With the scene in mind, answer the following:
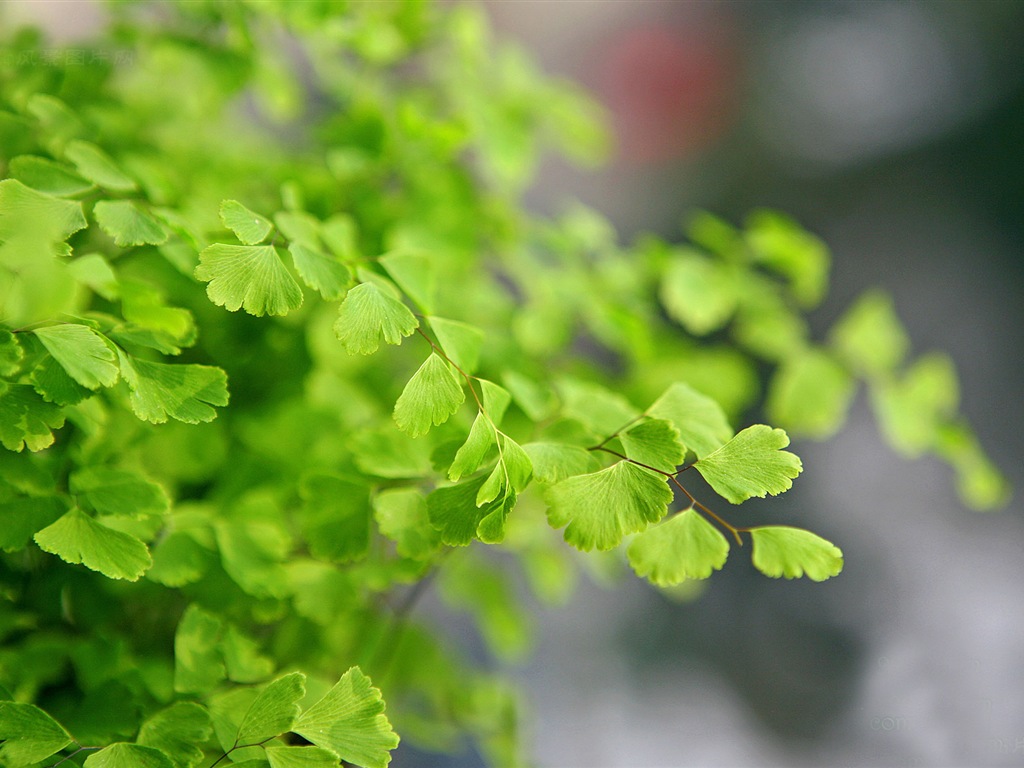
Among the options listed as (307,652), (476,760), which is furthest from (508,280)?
(307,652)

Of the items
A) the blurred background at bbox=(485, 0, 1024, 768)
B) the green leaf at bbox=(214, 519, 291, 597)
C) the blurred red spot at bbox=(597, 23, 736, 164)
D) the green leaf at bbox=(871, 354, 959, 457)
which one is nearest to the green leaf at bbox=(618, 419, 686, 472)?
the green leaf at bbox=(214, 519, 291, 597)

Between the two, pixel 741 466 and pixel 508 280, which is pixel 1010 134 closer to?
pixel 508 280

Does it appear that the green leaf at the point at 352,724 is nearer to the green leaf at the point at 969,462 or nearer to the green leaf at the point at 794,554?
the green leaf at the point at 794,554

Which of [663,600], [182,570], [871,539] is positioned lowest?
[663,600]

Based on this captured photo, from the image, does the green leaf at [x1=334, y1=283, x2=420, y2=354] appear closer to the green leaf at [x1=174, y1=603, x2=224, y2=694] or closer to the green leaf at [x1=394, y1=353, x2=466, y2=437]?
the green leaf at [x1=394, y1=353, x2=466, y2=437]

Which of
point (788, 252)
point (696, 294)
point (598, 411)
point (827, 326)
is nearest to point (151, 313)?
point (598, 411)
